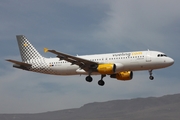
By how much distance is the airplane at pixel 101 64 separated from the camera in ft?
240

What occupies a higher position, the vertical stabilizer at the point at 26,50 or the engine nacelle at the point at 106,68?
the vertical stabilizer at the point at 26,50

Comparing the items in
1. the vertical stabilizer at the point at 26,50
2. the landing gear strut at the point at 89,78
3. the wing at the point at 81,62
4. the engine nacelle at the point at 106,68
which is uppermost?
the vertical stabilizer at the point at 26,50

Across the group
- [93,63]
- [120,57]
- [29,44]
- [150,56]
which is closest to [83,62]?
[93,63]

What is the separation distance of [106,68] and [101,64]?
191 centimetres

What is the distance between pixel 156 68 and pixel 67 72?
1557 centimetres

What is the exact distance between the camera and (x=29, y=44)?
9056cm

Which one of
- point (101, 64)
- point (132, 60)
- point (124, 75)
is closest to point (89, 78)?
point (101, 64)

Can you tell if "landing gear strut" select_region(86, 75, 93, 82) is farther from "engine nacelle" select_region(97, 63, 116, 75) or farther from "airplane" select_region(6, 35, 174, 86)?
"engine nacelle" select_region(97, 63, 116, 75)

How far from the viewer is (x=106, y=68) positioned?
2911 inches

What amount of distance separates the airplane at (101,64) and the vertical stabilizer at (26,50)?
48cm

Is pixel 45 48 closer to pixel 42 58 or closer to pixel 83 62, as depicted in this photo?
pixel 83 62

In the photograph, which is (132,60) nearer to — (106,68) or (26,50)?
(106,68)

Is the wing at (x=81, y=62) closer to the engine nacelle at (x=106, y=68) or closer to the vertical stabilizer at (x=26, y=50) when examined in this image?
the engine nacelle at (x=106, y=68)

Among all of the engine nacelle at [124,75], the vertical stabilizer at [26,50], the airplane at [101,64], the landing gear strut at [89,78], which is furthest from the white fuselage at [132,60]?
the vertical stabilizer at [26,50]
